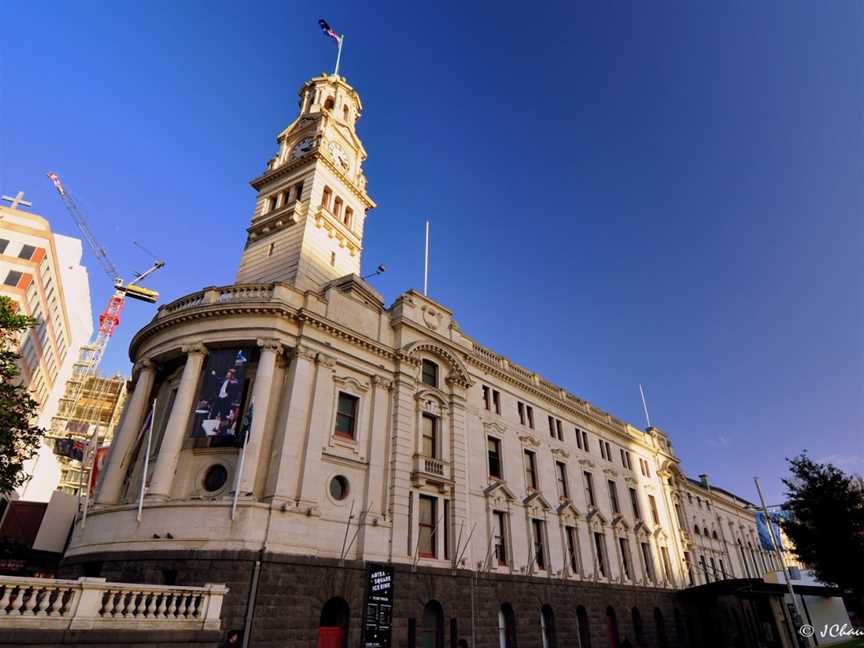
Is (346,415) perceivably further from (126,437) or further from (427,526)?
(126,437)

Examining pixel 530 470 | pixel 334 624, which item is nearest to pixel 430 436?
pixel 530 470

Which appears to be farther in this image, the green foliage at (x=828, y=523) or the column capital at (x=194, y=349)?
the green foliage at (x=828, y=523)

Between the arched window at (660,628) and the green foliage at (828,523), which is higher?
the green foliage at (828,523)

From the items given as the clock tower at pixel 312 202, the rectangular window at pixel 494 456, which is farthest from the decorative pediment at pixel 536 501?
the clock tower at pixel 312 202

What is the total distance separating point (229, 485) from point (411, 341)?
13434 mm

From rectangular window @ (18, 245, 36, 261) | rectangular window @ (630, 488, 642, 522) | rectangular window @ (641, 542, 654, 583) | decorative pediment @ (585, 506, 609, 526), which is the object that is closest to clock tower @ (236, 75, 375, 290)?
decorative pediment @ (585, 506, 609, 526)

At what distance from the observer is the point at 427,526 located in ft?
89.7

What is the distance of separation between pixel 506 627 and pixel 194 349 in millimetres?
23952

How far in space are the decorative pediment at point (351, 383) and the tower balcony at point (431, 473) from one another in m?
→ 4.92

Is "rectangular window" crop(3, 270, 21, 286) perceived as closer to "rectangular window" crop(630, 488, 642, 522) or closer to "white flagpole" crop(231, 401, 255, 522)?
"white flagpole" crop(231, 401, 255, 522)

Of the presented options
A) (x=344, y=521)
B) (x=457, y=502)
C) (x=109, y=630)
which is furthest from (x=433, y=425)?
(x=109, y=630)

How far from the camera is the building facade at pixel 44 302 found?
210 ft

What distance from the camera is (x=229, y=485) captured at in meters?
22.4

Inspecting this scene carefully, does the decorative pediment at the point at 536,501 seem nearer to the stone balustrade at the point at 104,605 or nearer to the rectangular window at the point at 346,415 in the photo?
the rectangular window at the point at 346,415
